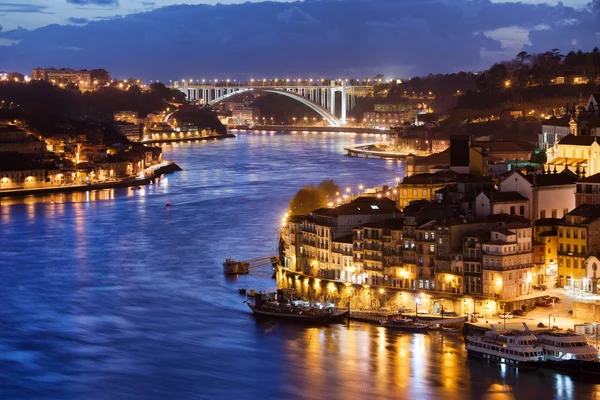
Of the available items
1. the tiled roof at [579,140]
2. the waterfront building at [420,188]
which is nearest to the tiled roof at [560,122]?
the tiled roof at [579,140]

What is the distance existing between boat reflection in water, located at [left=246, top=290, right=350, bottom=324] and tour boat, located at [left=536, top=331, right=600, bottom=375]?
2.50m

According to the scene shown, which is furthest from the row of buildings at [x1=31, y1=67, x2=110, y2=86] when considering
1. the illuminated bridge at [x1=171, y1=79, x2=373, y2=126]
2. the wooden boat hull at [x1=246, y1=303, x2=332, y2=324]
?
the wooden boat hull at [x1=246, y1=303, x2=332, y2=324]

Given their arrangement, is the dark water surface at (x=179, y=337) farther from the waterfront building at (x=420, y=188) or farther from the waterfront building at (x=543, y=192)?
the waterfront building at (x=543, y=192)

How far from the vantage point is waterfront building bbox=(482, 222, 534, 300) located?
12.7 metres

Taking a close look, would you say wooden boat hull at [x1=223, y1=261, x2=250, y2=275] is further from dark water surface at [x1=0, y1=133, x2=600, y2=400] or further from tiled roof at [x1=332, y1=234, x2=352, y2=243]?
tiled roof at [x1=332, y1=234, x2=352, y2=243]

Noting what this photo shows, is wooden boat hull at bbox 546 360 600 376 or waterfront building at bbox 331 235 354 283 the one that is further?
waterfront building at bbox 331 235 354 283

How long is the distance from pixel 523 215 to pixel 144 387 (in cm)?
527

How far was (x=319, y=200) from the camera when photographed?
18.8 m

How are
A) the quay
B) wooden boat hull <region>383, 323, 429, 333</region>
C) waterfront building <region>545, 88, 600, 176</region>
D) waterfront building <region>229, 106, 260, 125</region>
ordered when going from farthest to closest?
waterfront building <region>229, 106, 260, 125</region> < the quay < waterfront building <region>545, 88, 600, 176</region> < wooden boat hull <region>383, 323, 429, 333</region>

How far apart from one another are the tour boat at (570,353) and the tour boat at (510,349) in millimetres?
87

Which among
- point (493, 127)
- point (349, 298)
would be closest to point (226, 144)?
point (493, 127)

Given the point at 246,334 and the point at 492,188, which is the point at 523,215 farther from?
the point at 246,334

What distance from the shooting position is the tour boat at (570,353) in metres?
11.1

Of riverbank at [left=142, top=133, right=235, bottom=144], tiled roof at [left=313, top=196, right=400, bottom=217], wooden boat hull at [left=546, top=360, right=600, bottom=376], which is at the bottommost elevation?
wooden boat hull at [left=546, top=360, right=600, bottom=376]
